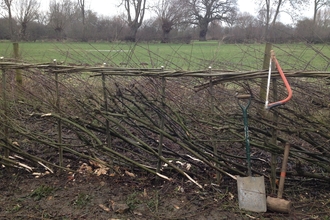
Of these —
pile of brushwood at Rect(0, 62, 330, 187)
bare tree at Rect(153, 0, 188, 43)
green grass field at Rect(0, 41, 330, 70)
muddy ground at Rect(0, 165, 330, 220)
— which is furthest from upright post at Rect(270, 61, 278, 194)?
bare tree at Rect(153, 0, 188, 43)

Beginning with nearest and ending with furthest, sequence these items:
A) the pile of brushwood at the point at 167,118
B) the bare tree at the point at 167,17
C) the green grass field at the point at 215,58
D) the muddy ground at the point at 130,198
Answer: the muddy ground at the point at 130,198
the pile of brushwood at the point at 167,118
the green grass field at the point at 215,58
the bare tree at the point at 167,17

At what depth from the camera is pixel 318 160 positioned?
12.2ft

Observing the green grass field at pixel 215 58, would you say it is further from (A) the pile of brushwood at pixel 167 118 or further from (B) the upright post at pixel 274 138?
(B) the upright post at pixel 274 138

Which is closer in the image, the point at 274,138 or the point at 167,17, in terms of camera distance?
the point at 274,138

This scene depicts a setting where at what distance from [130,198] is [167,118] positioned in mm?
996

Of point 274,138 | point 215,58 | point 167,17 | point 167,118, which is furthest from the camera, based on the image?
point 167,17

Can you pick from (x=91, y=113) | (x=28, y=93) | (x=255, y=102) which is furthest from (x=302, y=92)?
(x=28, y=93)

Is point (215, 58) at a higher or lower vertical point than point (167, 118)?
higher

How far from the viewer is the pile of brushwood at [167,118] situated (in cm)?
350

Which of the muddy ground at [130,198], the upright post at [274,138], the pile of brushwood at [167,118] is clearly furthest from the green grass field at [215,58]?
the muddy ground at [130,198]

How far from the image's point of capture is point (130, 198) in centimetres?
358

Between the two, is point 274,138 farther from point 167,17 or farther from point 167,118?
point 167,17

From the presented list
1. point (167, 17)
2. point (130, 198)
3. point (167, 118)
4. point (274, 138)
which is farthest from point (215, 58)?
point (167, 17)

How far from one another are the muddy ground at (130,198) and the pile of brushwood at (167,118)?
0.51 ft
